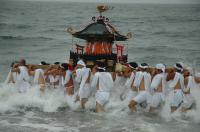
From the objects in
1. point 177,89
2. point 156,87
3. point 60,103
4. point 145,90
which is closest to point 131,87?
point 145,90

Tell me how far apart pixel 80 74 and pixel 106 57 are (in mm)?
2206

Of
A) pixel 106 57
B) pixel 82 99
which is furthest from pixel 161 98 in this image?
pixel 106 57

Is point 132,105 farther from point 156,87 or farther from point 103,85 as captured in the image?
point 103,85

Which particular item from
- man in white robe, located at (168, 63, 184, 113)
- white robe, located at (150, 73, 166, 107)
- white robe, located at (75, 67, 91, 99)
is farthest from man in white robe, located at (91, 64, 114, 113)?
man in white robe, located at (168, 63, 184, 113)

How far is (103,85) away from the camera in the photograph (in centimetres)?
1187

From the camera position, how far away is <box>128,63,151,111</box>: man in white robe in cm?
1177

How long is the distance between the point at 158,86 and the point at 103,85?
1392mm

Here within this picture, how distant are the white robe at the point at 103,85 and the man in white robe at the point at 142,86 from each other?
0.64 metres

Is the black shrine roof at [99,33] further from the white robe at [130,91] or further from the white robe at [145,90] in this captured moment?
the white robe at [145,90]

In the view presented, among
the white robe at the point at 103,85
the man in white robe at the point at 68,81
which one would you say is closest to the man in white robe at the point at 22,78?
the man in white robe at the point at 68,81

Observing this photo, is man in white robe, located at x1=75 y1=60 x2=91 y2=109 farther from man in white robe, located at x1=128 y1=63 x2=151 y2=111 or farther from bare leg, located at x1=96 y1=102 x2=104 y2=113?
man in white robe, located at x1=128 y1=63 x2=151 y2=111

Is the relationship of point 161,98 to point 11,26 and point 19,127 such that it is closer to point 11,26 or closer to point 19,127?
point 19,127

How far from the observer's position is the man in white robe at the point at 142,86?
38.6ft

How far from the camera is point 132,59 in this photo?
28906 mm
